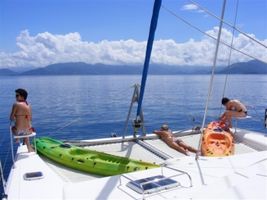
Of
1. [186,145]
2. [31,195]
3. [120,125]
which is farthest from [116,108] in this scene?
[31,195]

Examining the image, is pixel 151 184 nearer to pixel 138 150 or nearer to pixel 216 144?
pixel 216 144

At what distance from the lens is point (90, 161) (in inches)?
302

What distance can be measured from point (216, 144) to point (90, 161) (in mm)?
3110

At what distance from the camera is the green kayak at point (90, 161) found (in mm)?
7328

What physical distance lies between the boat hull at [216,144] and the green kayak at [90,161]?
5.22ft

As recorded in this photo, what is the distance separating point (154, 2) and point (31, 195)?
626 centimetres

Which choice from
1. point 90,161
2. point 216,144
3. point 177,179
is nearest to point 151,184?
point 177,179

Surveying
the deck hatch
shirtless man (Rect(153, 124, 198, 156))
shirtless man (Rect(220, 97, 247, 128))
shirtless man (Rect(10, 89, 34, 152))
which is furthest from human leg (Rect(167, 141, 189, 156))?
the deck hatch

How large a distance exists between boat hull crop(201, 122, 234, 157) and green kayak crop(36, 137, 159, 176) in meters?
1.59

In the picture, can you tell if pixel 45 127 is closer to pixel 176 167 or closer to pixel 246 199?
pixel 176 167

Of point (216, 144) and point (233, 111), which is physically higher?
point (233, 111)

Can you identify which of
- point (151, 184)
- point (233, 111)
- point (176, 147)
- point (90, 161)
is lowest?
point (90, 161)

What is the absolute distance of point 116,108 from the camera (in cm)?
3272

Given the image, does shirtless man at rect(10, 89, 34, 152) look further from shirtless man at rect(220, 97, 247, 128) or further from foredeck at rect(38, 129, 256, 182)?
shirtless man at rect(220, 97, 247, 128)
